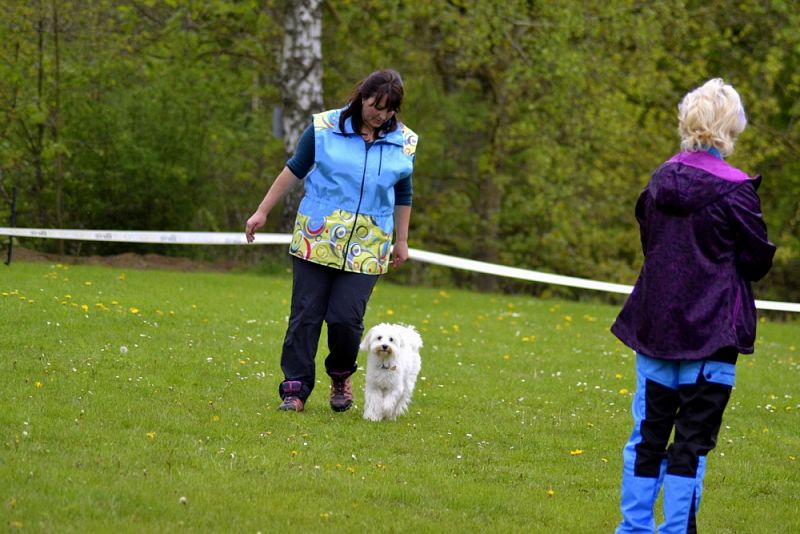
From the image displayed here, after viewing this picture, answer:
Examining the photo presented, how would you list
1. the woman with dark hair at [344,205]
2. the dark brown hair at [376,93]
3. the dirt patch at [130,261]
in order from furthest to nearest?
the dirt patch at [130,261], the woman with dark hair at [344,205], the dark brown hair at [376,93]

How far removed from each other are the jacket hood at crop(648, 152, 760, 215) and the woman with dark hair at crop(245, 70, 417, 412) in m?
2.67

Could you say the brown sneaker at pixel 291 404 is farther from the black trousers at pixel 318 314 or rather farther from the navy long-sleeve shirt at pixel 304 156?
the navy long-sleeve shirt at pixel 304 156

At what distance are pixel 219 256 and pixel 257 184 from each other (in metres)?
1.66

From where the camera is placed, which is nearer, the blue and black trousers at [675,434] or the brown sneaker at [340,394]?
the blue and black trousers at [675,434]

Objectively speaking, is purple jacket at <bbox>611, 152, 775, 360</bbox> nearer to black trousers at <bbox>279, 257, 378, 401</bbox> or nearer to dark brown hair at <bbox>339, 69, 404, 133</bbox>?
dark brown hair at <bbox>339, 69, 404, 133</bbox>

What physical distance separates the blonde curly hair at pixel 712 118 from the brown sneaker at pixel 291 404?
3.71 meters

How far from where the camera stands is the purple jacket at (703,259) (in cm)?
474

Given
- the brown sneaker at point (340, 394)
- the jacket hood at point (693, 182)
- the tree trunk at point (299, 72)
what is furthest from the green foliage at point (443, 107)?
the jacket hood at point (693, 182)

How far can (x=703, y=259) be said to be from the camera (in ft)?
15.7

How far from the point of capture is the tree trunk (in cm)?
1731

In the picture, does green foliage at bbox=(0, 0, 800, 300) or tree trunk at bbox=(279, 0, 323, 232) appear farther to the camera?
tree trunk at bbox=(279, 0, 323, 232)

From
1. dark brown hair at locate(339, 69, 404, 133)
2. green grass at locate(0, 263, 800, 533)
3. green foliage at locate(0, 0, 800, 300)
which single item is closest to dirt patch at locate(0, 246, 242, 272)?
green foliage at locate(0, 0, 800, 300)

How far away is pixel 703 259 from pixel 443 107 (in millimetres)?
17449

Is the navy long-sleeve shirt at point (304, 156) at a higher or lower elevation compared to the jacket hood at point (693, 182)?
lower
